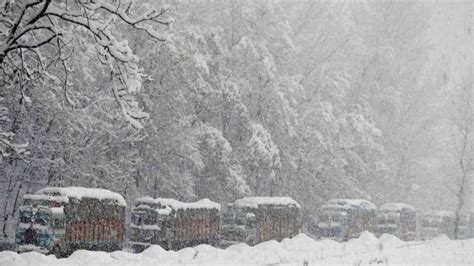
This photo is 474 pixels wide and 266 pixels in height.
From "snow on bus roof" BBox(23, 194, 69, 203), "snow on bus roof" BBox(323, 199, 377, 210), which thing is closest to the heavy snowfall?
"snow on bus roof" BBox(23, 194, 69, 203)

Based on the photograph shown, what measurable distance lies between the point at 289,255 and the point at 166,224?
16.8ft

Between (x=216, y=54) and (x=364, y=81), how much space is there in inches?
624

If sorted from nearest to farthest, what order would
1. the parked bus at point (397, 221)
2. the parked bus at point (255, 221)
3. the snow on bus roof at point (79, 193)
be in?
the snow on bus roof at point (79, 193), the parked bus at point (255, 221), the parked bus at point (397, 221)

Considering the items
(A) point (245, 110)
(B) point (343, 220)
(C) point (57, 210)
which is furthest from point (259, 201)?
(C) point (57, 210)

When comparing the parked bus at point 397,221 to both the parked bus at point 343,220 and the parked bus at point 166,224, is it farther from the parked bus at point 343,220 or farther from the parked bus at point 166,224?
the parked bus at point 166,224

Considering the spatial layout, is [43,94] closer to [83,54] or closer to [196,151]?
[83,54]

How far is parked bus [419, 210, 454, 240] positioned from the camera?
4025 cm

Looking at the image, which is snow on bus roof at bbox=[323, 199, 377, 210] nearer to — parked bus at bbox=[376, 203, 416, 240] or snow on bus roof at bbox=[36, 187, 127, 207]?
parked bus at bbox=[376, 203, 416, 240]

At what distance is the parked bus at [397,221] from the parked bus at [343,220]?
340 cm

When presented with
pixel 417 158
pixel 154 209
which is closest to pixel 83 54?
pixel 154 209

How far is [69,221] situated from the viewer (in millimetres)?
18609

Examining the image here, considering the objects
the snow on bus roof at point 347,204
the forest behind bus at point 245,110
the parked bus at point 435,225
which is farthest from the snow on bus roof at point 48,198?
the parked bus at point 435,225

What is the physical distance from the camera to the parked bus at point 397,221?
3575 cm

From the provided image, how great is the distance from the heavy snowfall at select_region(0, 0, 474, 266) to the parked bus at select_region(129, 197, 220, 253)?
2.4 inches
